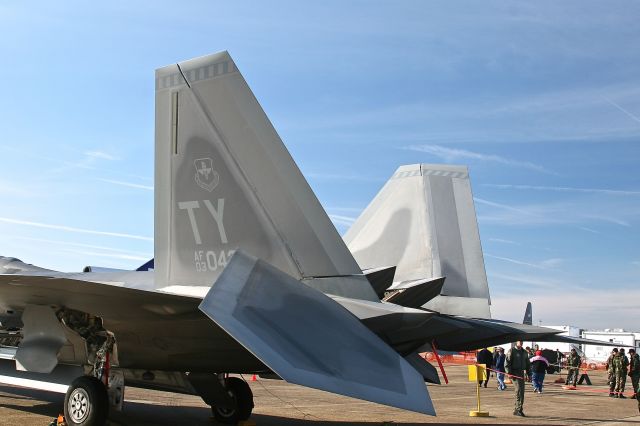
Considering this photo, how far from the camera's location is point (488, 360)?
22.6 meters

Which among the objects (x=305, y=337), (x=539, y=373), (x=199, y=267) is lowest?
(x=539, y=373)

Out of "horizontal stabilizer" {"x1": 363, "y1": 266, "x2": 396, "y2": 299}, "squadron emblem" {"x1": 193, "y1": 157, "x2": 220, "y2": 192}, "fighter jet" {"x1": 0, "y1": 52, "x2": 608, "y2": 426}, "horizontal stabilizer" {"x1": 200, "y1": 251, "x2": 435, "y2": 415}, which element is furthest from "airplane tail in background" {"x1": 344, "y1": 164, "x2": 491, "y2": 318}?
"horizontal stabilizer" {"x1": 200, "y1": 251, "x2": 435, "y2": 415}

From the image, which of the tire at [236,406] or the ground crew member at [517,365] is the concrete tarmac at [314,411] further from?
the ground crew member at [517,365]

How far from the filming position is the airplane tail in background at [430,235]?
10.2 m

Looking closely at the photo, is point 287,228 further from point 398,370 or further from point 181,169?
point 398,370

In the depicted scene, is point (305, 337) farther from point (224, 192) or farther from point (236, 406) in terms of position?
point (236, 406)

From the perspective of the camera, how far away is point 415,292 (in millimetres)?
7969

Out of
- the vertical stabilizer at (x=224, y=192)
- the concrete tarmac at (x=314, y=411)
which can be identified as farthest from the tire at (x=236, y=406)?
the vertical stabilizer at (x=224, y=192)

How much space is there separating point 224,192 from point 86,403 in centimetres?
284

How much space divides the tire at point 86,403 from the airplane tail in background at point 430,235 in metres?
4.79

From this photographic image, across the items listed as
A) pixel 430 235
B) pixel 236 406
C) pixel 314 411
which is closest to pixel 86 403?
pixel 236 406

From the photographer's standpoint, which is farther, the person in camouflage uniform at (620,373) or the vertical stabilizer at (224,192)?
the person in camouflage uniform at (620,373)

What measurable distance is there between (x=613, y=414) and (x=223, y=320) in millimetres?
11144

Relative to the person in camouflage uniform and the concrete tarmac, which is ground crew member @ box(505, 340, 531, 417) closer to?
the concrete tarmac
